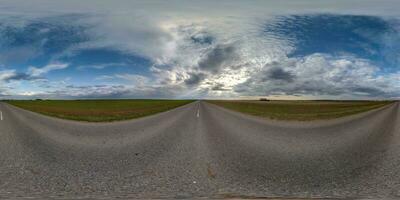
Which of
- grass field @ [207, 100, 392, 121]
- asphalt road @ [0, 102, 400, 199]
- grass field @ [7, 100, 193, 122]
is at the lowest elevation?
asphalt road @ [0, 102, 400, 199]

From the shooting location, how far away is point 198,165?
1035 cm

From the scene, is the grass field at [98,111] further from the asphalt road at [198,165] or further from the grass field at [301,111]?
the asphalt road at [198,165]

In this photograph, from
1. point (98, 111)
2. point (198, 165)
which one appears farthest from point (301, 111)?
point (198, 165)

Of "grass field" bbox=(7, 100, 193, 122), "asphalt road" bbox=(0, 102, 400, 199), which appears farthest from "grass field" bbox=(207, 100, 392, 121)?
"asphalt road" bbox=(0, 102, 400, 199)

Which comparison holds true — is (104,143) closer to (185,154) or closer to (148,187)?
(185,154)

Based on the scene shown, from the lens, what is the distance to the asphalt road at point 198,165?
25.2 ft

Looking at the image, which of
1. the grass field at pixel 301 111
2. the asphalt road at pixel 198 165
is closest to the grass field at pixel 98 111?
the grass field at pixel 301 111

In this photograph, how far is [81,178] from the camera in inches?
349

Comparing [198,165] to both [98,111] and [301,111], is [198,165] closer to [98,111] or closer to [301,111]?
[98,111]

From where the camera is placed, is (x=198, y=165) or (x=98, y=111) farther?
(x=98, y=111)

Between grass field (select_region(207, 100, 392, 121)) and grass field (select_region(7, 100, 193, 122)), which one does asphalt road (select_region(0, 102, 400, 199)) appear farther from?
grass field (select_region(207, 100, 392, 121))

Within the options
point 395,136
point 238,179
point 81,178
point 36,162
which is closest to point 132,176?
point 81,178

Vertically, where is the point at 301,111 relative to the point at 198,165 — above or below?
above

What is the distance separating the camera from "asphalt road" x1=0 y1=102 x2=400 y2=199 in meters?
7.68
